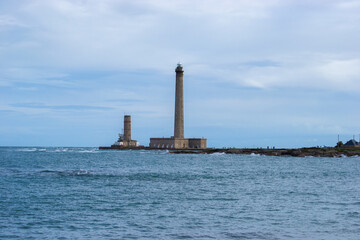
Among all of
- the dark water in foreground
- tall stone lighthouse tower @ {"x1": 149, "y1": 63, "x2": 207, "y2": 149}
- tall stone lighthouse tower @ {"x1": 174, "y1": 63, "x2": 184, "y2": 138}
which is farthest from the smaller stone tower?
the dark water in foreground

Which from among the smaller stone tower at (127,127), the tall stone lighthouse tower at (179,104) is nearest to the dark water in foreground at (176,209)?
the tall stone lighthouse tower at (179,104)

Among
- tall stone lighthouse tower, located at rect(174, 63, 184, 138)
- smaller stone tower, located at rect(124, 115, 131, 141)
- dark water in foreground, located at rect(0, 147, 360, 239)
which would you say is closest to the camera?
dark water in foreground, located at rect(0, 147, 360, 239)

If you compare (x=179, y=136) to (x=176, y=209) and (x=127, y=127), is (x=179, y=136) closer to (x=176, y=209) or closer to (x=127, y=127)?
(x=127, y=127)

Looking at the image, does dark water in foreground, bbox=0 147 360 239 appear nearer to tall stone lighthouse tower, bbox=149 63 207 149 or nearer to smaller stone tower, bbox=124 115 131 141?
tall stone lighthouse tower, bbox=149 63 207 149

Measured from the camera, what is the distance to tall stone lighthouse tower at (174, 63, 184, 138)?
423 feet

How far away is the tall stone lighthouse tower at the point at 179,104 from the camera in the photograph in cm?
12888

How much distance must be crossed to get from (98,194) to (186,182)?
35.4ft

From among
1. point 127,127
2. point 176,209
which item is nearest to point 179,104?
point 127,127

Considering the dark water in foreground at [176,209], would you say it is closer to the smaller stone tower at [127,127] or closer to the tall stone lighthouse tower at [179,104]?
the tall stone lighthouse tower at [179,104]

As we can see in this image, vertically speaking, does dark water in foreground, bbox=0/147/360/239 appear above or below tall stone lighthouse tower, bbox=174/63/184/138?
below

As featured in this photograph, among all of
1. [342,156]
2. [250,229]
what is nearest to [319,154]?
[342,156]

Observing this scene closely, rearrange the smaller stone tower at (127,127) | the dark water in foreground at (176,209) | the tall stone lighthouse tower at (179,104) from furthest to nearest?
the smaller stone tower at (127,127)
the tall stone lighthouse tower at (179,104)
the dark water in foreground at (176,209)

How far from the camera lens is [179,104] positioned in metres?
129

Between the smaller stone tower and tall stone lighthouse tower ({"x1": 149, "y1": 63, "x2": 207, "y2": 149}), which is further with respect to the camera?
the smaller stone tower
